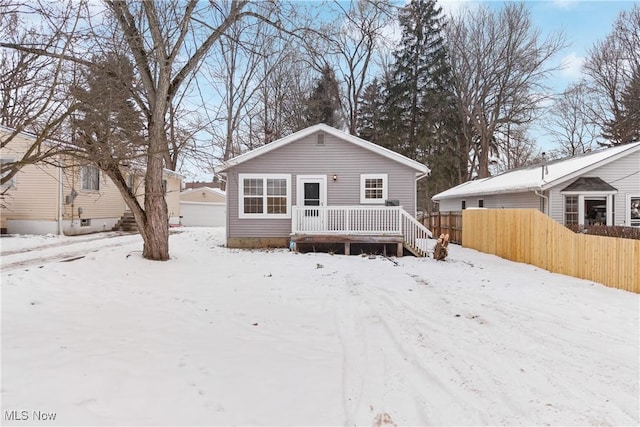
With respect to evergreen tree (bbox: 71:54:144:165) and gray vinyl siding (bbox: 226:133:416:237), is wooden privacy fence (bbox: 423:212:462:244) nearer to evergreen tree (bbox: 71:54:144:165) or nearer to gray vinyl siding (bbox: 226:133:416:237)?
gray vinyl siding (bbox: 226:133:416:237)

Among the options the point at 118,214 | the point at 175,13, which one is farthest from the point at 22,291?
the point at 118,214

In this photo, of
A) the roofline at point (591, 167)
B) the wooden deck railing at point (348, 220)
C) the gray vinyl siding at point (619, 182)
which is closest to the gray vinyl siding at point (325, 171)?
the wooden deck railing at point (348, 220)

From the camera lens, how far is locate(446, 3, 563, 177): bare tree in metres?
24.8

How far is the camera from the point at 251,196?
44.3 ft

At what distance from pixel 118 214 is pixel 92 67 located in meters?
16.2

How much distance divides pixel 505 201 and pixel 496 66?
13.7 metres

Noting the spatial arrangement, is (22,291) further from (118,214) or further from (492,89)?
(492,89)

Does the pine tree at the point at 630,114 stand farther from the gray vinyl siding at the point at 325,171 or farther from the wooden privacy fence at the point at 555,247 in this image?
the gray vinyl siding at the point at 325,171

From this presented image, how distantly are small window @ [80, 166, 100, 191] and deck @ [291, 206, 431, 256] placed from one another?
1004 centimetres

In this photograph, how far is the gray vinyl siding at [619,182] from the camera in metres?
13.5

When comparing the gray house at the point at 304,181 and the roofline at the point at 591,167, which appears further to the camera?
the gray house at the point at 304,181

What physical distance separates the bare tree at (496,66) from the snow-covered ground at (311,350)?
70.3 feet

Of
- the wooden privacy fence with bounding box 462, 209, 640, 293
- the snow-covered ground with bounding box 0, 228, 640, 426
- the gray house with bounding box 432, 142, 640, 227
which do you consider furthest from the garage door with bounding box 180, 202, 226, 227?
the gray house with bounding box 432, 142, 640, 227

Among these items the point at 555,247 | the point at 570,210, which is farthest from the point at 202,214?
the point at 555,247
